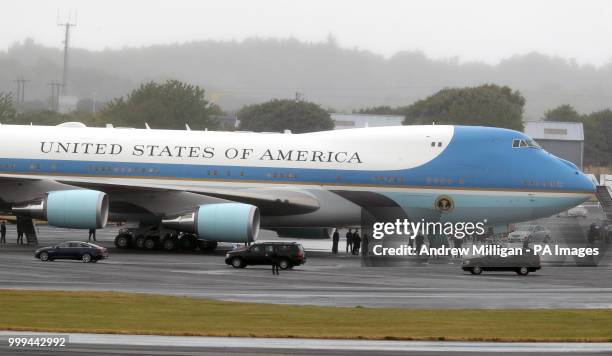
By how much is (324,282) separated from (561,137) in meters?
102

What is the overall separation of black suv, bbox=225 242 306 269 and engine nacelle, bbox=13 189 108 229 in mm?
8045

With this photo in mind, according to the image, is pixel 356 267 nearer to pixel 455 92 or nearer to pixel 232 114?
pixel 455 92

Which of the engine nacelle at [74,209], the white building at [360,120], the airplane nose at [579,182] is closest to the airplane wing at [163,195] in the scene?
the engine nacelle at [74,209]

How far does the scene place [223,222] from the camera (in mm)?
49656

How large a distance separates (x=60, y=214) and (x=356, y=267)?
13.9 m

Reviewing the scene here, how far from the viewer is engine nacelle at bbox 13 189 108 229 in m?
50.2

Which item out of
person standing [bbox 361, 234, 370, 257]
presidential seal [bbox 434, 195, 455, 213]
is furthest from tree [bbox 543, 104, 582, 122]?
person standing [bbox 361, 234, 370, 257]

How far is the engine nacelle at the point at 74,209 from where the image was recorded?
1977 inches

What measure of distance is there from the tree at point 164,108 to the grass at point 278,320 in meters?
92.0

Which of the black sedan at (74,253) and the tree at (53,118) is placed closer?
the black sedan at (74,253)

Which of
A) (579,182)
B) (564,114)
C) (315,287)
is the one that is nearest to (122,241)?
(315,287)

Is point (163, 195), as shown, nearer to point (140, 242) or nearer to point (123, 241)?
point (140, 242)

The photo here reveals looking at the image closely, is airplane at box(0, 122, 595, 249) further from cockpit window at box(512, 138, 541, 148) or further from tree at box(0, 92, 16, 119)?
tree at box(0, 92, 16, 119)

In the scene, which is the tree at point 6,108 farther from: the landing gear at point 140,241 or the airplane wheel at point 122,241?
the landing gear at point 140,241
